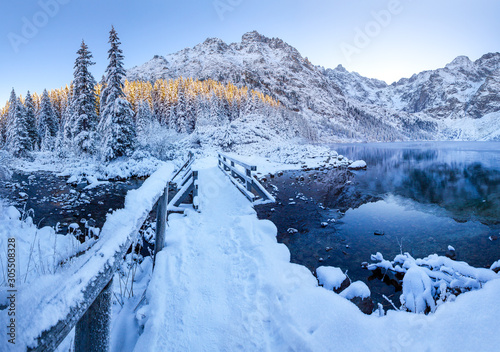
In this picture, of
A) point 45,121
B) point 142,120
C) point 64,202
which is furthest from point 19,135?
point 64,202

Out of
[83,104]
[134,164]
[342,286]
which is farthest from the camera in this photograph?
[83,104]

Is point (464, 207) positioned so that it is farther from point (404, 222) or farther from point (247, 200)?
point (247, 200)

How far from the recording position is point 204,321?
270 cm

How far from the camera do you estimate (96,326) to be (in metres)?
1.55

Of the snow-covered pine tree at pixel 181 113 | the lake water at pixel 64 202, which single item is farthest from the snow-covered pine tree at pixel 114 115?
the snow-covered pine tree at pixel 181 113

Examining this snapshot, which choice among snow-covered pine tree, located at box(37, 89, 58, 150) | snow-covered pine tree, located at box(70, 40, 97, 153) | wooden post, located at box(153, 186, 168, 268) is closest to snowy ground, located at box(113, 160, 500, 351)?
wooden post, located at box(153, 186, 168, 268)

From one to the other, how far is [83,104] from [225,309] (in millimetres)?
29470

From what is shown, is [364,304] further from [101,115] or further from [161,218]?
[101,115]

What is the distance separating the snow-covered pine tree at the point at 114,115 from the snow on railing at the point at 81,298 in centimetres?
2382

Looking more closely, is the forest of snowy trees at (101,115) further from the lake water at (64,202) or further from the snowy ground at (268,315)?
the snowy ground at (268,315)

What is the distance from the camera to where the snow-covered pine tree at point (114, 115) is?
2222cm

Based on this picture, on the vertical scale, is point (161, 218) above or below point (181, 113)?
below

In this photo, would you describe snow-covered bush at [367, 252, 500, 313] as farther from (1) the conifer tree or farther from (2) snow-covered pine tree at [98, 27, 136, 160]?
(1) the conifer tree

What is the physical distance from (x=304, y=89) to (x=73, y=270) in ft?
643
